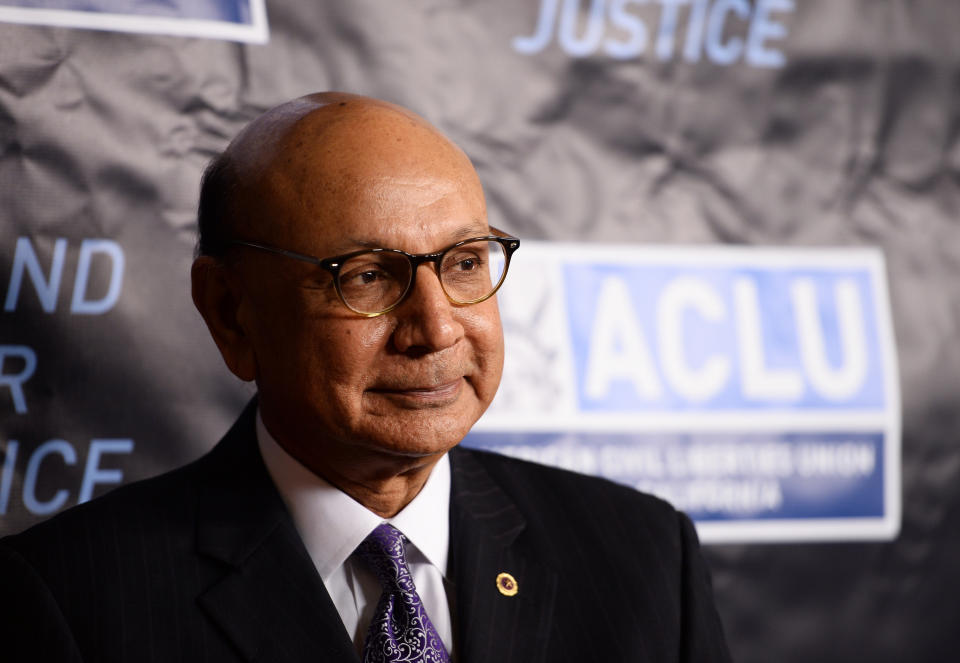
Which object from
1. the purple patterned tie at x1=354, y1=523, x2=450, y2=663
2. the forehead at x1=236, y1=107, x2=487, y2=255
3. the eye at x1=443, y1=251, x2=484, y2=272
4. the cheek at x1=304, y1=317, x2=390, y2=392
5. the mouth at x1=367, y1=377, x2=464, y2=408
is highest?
the forehead at x1=236, y1=107, x2=487, y2=255

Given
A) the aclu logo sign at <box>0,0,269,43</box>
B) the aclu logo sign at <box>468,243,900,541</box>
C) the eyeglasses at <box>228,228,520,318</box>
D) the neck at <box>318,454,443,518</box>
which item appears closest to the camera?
the eyeglasses at <box>228,228,520,318</box>

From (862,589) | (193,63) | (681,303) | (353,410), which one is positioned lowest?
(862,589)

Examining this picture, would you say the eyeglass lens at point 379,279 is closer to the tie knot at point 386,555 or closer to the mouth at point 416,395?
the mouth at point 416,395

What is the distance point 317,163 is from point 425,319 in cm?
21

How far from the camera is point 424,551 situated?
1236mm

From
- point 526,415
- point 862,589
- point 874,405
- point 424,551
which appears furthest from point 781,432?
point 424,551

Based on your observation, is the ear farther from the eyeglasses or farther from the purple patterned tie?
the purple patterned tie

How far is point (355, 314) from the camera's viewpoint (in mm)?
1113

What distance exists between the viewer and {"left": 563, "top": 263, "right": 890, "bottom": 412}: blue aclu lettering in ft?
6.06

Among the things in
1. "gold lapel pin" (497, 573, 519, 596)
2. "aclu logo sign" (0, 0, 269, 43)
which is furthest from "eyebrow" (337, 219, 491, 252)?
"aclu logo sign" (0, 0, 269, 43)

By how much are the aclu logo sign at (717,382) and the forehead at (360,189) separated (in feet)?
2.15

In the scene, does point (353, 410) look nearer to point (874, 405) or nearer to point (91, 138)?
A: point (91, 138)

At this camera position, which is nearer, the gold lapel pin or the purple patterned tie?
the purple patterned tie

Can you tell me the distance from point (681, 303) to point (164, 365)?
91cm
